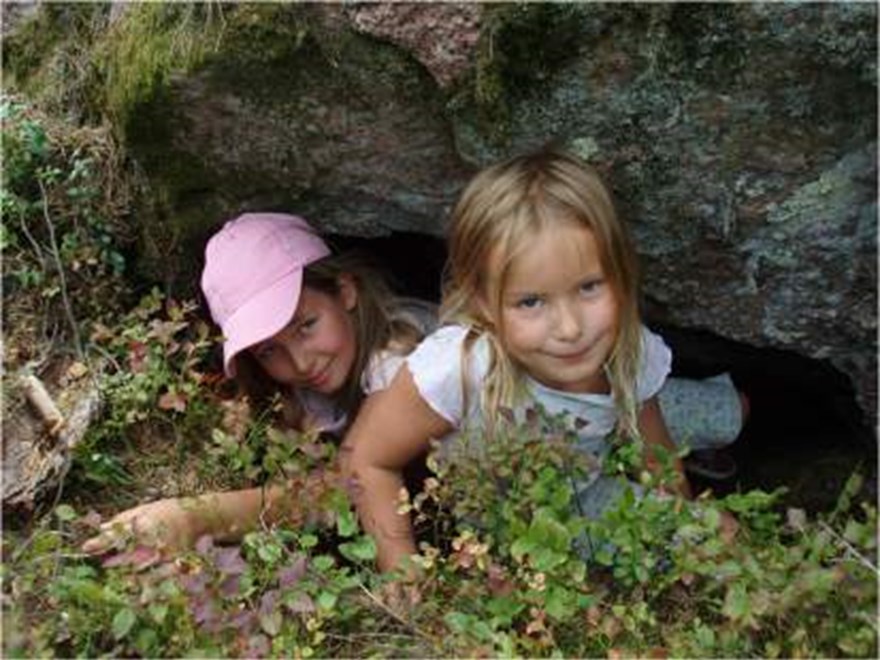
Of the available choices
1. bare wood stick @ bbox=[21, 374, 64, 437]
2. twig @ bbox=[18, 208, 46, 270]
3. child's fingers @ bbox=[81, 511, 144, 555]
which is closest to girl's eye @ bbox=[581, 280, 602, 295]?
child's fingers @ bbox=[81, 511, 144, 555]

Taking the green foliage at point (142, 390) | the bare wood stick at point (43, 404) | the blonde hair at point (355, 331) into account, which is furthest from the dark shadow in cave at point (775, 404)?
the bare wood stick at point (43, 404)

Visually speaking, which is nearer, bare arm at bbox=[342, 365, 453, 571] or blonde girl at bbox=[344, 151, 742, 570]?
blonde girl at bbox=[344, 151, 742, 570]

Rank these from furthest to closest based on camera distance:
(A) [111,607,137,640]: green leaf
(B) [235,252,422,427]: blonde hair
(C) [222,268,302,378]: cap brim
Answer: (B) [235,252,422,427]: blonde hair → (C) [222,268,302,378]: cap brim → (A) [111,607,137,640]: green leaf

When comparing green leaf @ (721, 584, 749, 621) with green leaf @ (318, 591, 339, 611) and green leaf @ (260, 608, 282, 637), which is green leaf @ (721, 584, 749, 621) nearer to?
green leaf @ (318, 591, 339, 611)

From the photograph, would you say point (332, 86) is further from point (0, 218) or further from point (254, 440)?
point (0, 218)

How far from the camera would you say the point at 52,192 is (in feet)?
15.8

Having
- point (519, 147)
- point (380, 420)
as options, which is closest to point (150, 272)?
point (380, 420)

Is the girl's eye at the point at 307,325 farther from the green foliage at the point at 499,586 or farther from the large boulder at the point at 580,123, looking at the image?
the green foliage at the point at 499,586

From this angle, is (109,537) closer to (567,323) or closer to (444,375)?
(444,375)

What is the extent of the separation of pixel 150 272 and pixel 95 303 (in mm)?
283

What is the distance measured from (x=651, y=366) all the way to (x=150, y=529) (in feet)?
5.64

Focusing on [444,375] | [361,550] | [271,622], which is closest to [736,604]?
[361,550]

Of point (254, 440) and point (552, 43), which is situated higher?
point (552, 43)

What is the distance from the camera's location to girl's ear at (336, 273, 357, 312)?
447cm
